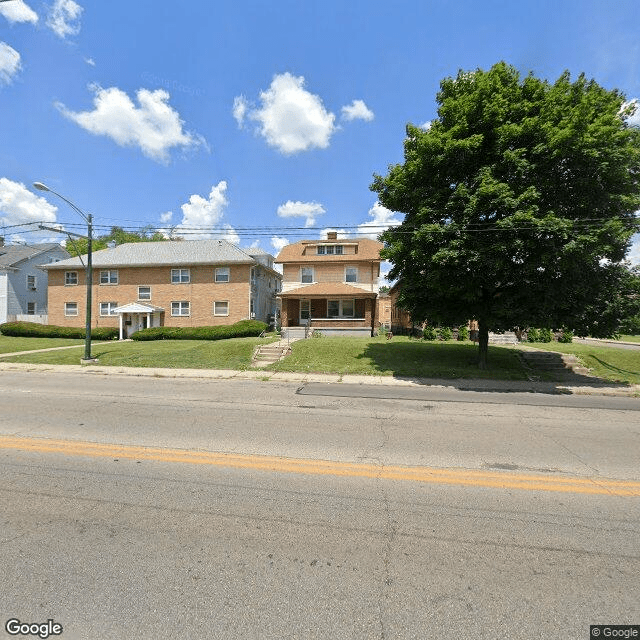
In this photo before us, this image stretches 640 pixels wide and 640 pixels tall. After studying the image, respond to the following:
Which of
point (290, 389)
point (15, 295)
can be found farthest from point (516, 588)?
point (15, 295)

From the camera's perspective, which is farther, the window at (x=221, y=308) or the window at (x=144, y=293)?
the window at (x=144, y=293)

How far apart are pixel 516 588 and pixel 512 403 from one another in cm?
778

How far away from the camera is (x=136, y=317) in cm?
2842

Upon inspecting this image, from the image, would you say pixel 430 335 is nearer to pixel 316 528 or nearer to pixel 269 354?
pixel 269 354

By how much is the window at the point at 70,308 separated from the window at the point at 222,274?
1378 centimetres

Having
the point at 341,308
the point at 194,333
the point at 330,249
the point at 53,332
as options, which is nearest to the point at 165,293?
the point at 194,333

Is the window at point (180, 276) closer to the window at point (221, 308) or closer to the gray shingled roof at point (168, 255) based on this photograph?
the gray shingled roof at point (168, 255)

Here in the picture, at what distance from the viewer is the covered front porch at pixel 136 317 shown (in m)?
27.1

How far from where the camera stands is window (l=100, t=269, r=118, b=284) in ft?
98.3

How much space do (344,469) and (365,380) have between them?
8.05 metres

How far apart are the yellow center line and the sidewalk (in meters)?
7.12

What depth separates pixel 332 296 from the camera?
25.9 meters

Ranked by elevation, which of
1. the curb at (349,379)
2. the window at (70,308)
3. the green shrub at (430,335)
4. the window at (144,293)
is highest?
the window at (144,293)

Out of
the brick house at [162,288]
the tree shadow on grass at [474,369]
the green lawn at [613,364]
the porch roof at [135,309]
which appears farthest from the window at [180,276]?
the green lawn at [613,364]
